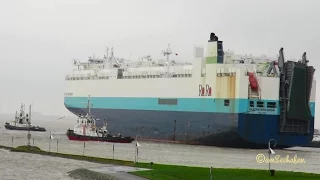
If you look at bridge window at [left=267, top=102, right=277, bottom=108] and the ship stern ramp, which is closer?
the ship stern ramp

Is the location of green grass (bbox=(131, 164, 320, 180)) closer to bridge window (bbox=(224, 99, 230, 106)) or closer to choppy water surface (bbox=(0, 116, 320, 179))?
choppy water surface (bbox=(0, 116, 320, 179))

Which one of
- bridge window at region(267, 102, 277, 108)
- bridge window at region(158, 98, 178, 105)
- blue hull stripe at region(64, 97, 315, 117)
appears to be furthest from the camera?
bridge window at region(158, 98, 178, 105)

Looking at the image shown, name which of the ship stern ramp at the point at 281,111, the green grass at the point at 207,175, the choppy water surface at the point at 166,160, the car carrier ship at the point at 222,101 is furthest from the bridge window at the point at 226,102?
the green grass at the point at 207,175

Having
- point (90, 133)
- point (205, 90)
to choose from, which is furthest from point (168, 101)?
point (90, 133)

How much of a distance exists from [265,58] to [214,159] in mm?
18952

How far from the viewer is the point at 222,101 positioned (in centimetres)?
5719

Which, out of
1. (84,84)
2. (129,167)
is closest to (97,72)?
(84,84)

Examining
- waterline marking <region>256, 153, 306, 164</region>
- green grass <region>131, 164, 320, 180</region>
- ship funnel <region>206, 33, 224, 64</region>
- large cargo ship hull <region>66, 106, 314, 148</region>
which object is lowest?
waterline marking <region>256, 153, 306, 164</region>

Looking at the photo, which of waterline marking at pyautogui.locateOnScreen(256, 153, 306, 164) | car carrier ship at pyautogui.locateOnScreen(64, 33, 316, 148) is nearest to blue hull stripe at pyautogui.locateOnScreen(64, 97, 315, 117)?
car carrier ship at pyautogui.locateOnScreen(64, 33, 316, 148)

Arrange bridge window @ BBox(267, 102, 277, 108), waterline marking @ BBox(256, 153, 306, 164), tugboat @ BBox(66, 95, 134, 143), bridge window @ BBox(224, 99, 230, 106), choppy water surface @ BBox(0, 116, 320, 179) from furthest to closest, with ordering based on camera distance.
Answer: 1. tugboat @ BBox(66, 95, 134, 143)
2. bridge window @ BBox(224, 99, 230, 106)
3. bridge window @ BBox(267, 102, 277, 108)
4. waterline marking @ BBox(256, 153, 306, 164)
5. choppy water surface @ BBox(0, 116, 320, 179)

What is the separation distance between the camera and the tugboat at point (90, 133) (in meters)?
63.6

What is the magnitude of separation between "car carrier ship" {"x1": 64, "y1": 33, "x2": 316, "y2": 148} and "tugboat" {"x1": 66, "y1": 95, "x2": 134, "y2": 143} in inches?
133

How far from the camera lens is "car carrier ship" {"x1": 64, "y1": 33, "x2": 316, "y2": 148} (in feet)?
184

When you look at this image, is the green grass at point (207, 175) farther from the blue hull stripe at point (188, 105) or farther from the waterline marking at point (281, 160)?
the blue hull stripe at point (188, 105)
